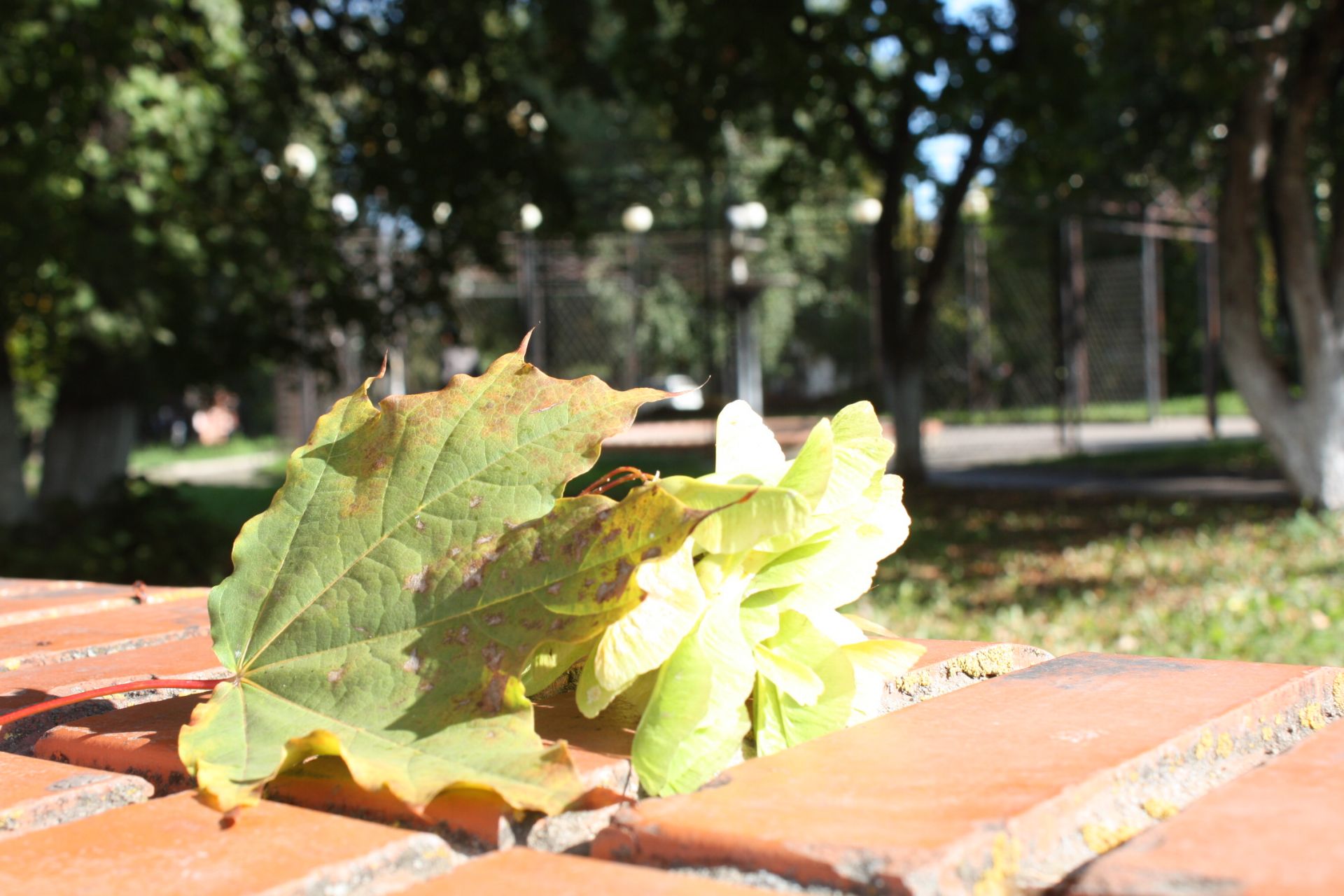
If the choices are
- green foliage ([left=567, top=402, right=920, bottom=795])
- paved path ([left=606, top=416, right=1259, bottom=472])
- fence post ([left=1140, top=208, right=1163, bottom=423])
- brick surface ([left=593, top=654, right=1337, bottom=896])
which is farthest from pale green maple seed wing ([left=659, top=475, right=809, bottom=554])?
fence post ([left=1140, top=208, right=1163, bottom=423])

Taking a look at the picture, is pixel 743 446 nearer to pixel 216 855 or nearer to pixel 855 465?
pixel 855 465

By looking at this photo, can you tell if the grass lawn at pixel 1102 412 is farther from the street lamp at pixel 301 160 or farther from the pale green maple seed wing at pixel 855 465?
the pale green maple seed wing at pixel 855 465

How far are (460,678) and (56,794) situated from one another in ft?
0.92

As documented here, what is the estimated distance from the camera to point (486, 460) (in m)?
0.78

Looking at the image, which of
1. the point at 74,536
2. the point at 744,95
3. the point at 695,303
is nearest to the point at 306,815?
the point at 74,536

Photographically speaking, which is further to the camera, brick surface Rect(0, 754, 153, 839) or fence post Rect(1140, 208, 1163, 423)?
fence post Rect(1140, 208, 1163, 423)

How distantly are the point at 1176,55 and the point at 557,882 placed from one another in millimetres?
9487

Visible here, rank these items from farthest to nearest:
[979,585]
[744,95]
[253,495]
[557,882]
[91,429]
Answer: [253,495], [744,95], [91,429], [979,585], [557,882]

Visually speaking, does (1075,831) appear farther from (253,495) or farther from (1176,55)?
(253,495)

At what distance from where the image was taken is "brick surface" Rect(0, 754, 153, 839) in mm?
760

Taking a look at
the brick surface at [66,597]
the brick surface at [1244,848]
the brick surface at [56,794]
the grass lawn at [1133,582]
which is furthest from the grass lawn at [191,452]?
the brick surface at [1244,848]

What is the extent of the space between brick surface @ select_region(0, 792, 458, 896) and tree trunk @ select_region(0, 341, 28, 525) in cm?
778

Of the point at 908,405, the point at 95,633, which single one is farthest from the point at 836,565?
the point at 908,405

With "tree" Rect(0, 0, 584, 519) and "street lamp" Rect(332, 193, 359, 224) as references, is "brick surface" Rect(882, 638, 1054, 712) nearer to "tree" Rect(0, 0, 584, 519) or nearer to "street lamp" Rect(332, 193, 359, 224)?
"tree" Rect(0, 0, 584, 519)
